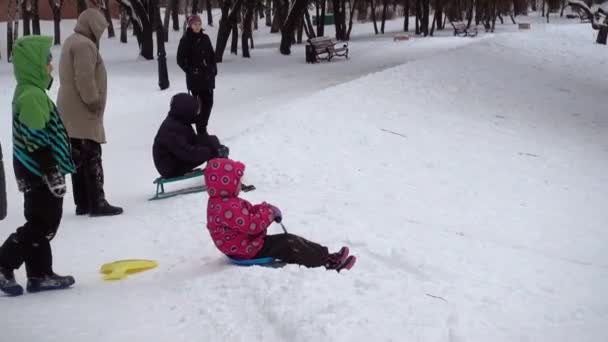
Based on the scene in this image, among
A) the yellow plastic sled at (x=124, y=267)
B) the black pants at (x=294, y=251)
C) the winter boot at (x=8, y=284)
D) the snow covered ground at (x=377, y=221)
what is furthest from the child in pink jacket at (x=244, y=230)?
the winter boot at (x=8, y=284)

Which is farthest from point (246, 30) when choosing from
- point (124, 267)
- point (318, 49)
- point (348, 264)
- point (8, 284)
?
point (8, 284)

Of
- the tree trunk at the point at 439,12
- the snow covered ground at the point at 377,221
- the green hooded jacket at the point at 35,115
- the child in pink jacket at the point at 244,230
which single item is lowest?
the snow covered ground at the point at 377,221

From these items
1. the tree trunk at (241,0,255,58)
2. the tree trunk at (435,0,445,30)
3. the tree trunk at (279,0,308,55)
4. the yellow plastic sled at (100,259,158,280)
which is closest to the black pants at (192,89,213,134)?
the yellow plastic sled at (100,259,158,280)

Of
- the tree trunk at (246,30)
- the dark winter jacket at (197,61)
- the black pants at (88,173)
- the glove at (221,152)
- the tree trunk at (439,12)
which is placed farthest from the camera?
the tree trunk at (439,12)

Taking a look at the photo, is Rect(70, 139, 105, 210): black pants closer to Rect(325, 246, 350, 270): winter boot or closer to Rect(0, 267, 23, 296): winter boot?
Rect(0, 267, 23, 296): winter boot

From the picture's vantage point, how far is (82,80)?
658 centimetres

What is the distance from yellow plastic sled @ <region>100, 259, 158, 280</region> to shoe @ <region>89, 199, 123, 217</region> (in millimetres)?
1558

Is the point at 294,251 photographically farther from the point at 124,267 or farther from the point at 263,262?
the point at 124,267

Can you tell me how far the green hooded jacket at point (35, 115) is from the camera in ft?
15.0

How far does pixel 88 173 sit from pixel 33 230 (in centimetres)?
218

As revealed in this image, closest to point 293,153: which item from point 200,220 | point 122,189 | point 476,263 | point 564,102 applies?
point 122,189

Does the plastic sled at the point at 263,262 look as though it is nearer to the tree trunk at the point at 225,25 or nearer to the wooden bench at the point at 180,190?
the wooden bench at the point at 180,190

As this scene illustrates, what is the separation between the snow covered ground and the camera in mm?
4266

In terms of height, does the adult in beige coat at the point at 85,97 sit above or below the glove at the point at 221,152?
above
